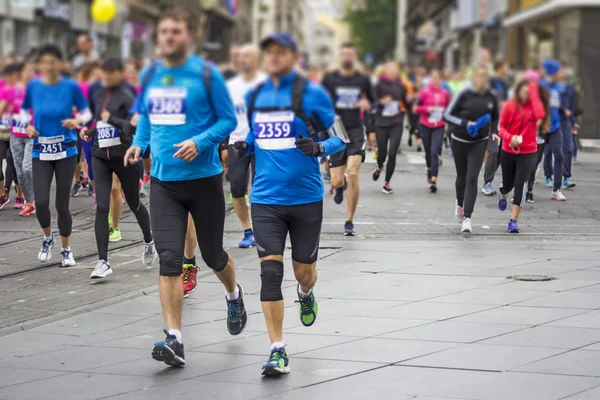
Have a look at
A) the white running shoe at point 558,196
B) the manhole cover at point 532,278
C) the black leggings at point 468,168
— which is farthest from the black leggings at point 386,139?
the manhole cover at point 532,278

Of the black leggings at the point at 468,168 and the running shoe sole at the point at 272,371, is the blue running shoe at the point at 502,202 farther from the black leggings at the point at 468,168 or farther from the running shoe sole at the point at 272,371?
the running shoe sole at the point at 272,371

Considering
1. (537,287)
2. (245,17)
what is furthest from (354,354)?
(245,17)

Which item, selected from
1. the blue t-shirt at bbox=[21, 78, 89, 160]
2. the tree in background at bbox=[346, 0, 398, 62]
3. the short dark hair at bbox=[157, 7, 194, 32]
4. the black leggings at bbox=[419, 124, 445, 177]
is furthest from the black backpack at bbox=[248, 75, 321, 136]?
the tree in background at bbox=[346, 0, 398, 62]

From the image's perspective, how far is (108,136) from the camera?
9.98m

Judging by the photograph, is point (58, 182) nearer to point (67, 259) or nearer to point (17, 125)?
point (67, 259)

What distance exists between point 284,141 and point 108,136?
12.0 ft

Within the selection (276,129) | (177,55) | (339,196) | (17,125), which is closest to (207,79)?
(177,55)

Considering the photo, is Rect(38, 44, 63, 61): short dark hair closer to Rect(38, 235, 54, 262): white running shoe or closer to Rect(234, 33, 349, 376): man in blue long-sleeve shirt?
Rect(38, 235, 54, 262): white running shoe

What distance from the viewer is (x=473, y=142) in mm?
12805

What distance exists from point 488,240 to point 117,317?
16.6 ft

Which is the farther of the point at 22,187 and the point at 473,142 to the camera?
the point at 22,187

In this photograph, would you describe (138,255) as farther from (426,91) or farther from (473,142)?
(426,91)

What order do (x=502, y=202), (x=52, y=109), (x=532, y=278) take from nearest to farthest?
(x=532, y=278), (x=52, y=109), (x=502, y=202)

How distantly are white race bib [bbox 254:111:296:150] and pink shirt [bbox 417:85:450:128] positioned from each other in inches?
426
